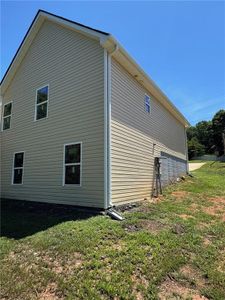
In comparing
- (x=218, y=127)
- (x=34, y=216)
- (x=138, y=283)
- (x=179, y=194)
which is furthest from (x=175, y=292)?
(x=218, y=127)

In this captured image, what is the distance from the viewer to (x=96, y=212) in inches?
299

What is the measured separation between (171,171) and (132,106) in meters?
6.12

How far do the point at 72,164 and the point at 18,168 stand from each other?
4.11 meters

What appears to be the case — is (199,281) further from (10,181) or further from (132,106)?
(10,181)

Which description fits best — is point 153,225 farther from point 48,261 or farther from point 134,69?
point 134,69

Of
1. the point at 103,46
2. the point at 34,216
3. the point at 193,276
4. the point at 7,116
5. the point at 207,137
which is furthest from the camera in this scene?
the point at 207,137

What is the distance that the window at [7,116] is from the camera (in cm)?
1299

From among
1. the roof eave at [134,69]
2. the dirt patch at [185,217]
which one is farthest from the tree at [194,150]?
the dirt patch at [185,217]

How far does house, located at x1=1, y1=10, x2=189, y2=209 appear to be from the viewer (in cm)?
832

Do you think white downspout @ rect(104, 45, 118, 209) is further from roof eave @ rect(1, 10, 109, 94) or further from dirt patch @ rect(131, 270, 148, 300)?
dirt patch @ rect(131, 270, 148, 300)

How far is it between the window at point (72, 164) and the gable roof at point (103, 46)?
360 cm

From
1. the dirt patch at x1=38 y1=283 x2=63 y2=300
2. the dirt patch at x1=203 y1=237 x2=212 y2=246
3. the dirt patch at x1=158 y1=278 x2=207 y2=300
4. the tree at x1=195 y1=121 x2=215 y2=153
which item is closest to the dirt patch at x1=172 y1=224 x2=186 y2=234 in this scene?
the dirt patch at x1=203 y1=237 x2=212 y2=246

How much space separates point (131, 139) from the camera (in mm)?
9742

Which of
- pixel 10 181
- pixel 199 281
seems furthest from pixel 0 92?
pixel 199 281
